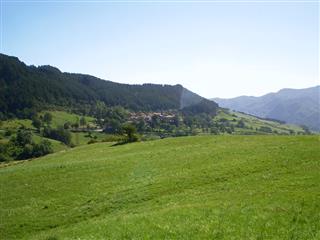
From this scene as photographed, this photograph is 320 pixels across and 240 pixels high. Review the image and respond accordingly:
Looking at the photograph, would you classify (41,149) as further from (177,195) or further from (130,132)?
(177,195)

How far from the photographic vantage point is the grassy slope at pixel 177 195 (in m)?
20.6

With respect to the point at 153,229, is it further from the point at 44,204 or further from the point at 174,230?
the point at 44,204

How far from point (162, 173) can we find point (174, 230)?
1850 cm

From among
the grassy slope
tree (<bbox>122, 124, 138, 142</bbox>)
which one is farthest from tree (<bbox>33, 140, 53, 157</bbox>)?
the grassy slope

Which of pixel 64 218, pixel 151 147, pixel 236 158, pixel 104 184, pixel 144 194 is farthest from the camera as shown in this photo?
pixel 151 147

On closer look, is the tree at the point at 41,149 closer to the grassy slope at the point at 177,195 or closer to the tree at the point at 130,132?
the tree at the point at 130,132

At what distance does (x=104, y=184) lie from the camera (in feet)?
126

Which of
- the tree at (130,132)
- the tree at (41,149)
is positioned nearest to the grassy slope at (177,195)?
the tree at (130,132)

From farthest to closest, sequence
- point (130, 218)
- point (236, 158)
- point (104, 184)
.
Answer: point (236, 158) → point (104, 184) → point (130, 218)

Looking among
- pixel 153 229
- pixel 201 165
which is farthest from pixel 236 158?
pixel 153 229

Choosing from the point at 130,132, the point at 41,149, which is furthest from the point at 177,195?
the point at 41,149

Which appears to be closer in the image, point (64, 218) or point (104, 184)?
point (64, 218)

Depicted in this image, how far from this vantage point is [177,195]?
30688mm

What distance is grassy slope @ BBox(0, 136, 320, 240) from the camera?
20578mm
